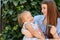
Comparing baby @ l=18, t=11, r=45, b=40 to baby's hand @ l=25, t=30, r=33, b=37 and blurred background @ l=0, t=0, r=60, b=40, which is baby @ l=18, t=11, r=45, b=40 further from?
blurred background @ l=0, t=0, r=60, b=40

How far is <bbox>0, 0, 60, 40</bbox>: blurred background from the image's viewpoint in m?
3.68

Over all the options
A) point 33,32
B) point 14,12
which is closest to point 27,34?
point 33,32

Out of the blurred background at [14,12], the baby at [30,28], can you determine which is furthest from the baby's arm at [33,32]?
the blurred background at [14,12]

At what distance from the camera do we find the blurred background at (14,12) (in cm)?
368

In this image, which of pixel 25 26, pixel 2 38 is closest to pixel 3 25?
pixel 2 38

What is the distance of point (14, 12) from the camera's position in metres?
3.70

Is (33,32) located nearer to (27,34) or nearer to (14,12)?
(27,34)

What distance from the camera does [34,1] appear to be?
3707 mm

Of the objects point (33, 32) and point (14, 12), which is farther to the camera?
point (14, 12)

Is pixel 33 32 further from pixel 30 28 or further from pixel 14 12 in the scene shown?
pixel 14 12

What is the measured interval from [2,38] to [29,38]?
151 cm

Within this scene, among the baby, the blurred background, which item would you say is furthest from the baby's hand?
the blurred background

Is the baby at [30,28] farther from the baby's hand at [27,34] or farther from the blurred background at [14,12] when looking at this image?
the blurred background at [14,12]

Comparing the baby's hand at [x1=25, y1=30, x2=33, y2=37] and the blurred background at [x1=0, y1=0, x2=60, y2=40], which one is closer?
the baby's hand at [x1=25, y1=30, x2=33, y2=37]
